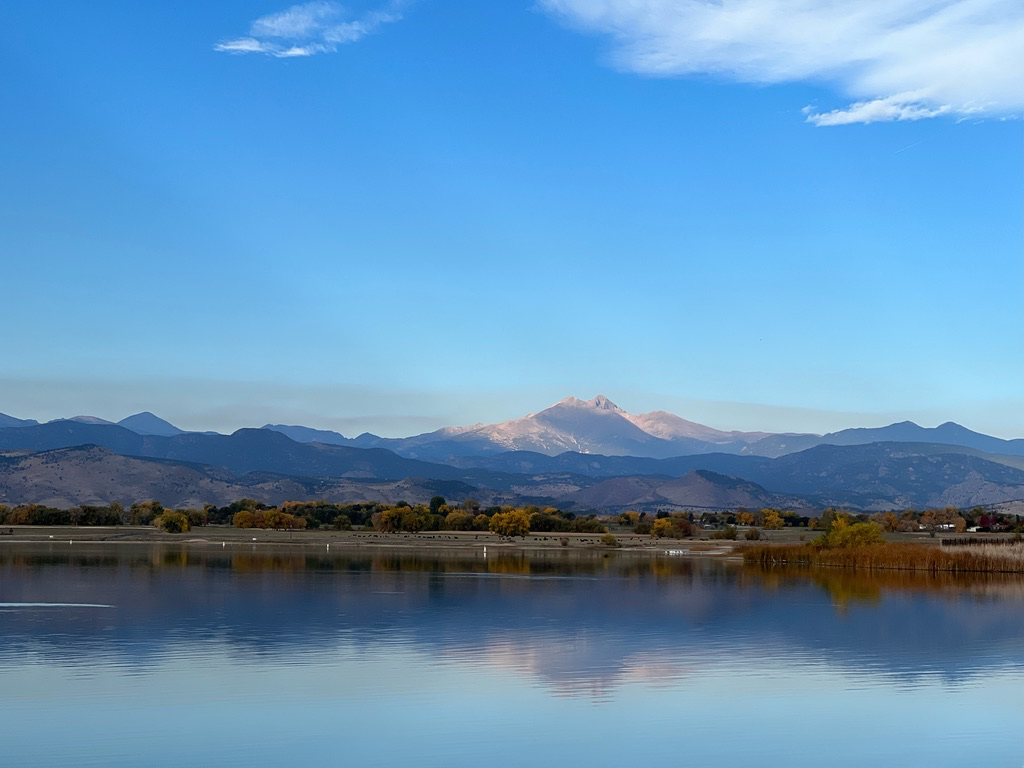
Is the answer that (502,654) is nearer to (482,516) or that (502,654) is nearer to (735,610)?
(735,610)

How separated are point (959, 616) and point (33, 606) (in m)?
33.8

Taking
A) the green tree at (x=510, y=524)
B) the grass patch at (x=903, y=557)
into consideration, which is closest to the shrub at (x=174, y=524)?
the green tree at (x=510, y=524)

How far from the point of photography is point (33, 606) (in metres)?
45.5

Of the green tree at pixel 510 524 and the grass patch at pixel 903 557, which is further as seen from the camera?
the green tree at pixel 510 524

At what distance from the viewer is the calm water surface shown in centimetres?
2181

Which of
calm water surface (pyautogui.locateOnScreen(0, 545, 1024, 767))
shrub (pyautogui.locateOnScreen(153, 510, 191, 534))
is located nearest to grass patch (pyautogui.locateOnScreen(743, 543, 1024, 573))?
calm water surface (pyautogui.locateOnScreen(0, 545, 1024, 767))

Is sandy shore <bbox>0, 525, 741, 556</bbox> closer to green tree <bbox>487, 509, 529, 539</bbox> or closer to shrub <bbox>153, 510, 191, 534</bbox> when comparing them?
shrub <bbox>153, 510, 191, 534</bbox>

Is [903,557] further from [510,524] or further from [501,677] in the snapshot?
[510,524]

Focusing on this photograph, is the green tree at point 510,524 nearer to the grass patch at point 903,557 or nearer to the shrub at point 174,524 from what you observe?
the shrub at point 174,524

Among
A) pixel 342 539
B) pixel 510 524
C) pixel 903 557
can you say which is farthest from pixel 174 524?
pixel 903 557

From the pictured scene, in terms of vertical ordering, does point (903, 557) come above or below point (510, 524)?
below


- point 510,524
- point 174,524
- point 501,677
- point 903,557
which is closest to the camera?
point 501,677

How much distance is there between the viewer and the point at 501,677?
29562 millimetres

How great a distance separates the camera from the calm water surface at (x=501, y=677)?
71.6ft
